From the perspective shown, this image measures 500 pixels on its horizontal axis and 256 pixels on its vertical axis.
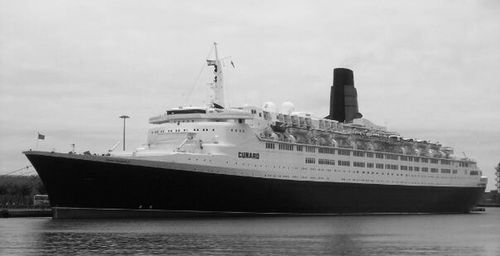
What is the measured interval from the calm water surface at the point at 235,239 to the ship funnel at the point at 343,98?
31031 mm

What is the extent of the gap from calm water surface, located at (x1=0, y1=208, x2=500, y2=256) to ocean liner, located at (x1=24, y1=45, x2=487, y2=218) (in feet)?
9.62

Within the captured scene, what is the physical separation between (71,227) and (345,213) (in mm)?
33975

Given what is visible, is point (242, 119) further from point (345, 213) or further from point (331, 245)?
point (331, 245)

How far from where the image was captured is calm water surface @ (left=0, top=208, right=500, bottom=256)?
38.2 metres

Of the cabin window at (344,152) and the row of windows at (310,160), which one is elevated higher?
the cabin window at (344,152)

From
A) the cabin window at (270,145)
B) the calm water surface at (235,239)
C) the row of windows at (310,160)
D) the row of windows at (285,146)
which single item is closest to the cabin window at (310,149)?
the row of windows at (310,160)

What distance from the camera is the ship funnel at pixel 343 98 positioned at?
91.0 m

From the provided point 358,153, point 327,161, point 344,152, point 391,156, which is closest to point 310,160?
point 327,161

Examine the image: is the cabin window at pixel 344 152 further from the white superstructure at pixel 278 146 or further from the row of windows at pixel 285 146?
the row of windows at pixel 285 146

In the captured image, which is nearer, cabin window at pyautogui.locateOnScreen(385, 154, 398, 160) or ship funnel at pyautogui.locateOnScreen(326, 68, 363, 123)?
cabin window at pyautogui.locateOnScreen(385, 154, 398, 160)

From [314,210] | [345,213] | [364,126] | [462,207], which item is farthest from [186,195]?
[462,207]

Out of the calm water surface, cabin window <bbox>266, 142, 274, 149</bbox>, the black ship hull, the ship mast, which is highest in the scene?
the ship mast

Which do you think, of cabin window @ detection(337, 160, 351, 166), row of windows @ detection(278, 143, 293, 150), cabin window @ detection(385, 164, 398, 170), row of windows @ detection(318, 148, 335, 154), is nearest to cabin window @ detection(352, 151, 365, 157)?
cabin window @ detection(337, 160, 351, 166)

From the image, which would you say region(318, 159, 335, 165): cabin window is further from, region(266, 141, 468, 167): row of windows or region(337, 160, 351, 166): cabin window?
region(337, 160, 351, 166): cabin window
